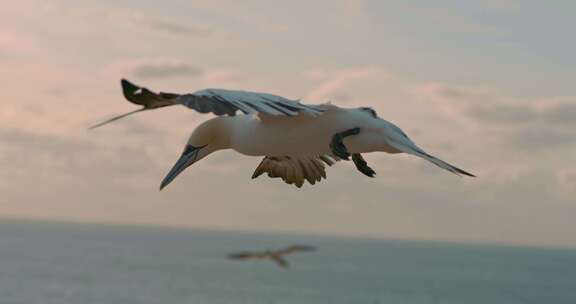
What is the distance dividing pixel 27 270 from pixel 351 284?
64.0 m

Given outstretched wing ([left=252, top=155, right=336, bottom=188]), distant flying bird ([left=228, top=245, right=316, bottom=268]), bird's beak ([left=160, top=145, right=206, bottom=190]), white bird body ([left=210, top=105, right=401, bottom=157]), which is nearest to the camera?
distant flying bird ([left=228, top=245, right=316, bottom=268])

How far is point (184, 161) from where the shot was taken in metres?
11.1

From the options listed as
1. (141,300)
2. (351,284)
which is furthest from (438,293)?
(141,300)

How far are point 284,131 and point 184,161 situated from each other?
1.33m

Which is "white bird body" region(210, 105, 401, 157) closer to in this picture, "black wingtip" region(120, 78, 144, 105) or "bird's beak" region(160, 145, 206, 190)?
"bird's beak" region(160, 145, 206, 190)

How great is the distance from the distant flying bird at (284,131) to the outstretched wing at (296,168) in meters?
1.24

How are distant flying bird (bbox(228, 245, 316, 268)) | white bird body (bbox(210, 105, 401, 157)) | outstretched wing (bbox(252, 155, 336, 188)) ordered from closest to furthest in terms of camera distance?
1. distant flying bird (bbox(228, 245, 316, 268))
2. white bird body (bbox(210, 105, 401, 157))
3. outstretched wing (bbox(252, 155, 336, 188))

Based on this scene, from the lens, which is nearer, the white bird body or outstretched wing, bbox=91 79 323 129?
outstretched wing, bbox=91 79 323 129

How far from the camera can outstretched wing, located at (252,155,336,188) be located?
1289cm

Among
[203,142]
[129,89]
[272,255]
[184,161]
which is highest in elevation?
[129,89]

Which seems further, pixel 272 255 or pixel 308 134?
pixel 308 134

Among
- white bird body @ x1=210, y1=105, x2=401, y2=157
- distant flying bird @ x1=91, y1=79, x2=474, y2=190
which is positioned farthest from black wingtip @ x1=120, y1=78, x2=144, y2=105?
white bird body @ x1=210, y1=105, x2=401, y2=157

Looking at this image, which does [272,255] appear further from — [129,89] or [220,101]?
[129,89]

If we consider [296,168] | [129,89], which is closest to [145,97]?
[129,89]
